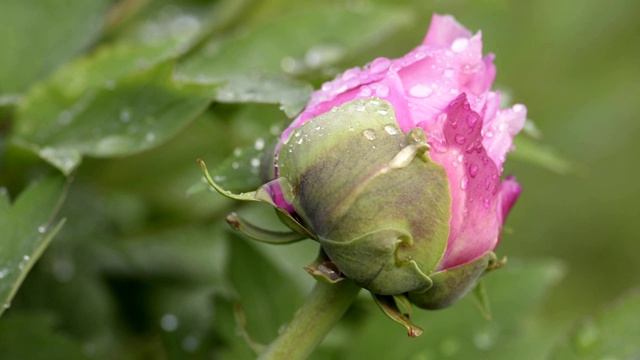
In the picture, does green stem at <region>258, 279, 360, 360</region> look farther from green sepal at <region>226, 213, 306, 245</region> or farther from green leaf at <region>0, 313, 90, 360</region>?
green leaf at <region>0, 313, 90, 360</region>

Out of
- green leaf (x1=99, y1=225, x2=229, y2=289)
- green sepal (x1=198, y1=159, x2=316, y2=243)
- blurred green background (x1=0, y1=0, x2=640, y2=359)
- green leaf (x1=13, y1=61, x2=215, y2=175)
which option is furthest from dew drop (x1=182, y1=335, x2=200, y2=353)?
green sepal (x1=198, y1=159, x2=316, y2=243)

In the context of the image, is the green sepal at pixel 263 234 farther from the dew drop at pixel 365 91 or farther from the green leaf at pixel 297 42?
the green leaf at pixel 297 42

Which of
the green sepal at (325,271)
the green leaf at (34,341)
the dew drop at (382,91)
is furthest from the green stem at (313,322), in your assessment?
the green leaf at (34,341)

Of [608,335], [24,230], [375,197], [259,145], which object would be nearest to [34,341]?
[24,230]

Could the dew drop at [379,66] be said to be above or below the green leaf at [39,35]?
above

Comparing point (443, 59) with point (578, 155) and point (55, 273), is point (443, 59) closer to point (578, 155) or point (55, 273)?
point (55, 273)

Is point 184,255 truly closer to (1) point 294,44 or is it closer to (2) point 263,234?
(1) point 294,44
